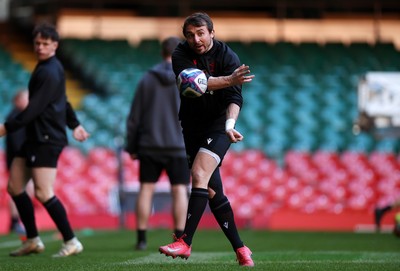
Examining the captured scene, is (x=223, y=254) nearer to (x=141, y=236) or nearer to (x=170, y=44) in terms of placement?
(x=141, y=236)

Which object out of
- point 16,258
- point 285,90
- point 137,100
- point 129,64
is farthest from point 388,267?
point 129,64

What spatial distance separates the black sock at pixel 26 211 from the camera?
822cm

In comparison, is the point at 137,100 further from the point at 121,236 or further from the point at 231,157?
the point at 231,157

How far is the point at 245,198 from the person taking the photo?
17688 mm

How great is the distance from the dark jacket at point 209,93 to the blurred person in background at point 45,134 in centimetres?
181

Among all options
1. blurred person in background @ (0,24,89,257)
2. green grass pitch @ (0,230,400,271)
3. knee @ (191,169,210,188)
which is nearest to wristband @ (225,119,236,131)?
knee @ (191,169,210,188)

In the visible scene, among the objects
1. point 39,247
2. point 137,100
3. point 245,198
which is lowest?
point 245,198

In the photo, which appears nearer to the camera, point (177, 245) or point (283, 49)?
point (177, 245)

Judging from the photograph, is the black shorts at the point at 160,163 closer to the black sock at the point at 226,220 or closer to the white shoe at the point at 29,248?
the white shoe at the point at 29,248

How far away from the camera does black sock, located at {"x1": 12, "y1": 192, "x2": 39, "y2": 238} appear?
8.22m

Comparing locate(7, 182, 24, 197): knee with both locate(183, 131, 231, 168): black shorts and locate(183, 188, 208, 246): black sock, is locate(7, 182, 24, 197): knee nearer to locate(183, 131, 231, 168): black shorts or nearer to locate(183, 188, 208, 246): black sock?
locate(183, 131, 231, 168): black shorts

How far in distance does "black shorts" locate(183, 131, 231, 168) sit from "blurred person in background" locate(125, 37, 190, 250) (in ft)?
9.39

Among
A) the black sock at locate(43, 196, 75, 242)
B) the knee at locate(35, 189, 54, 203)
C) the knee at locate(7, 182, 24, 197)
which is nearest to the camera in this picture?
the knee at locate(35, 189, 54, 203)

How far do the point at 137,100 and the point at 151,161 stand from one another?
0.62 meters
